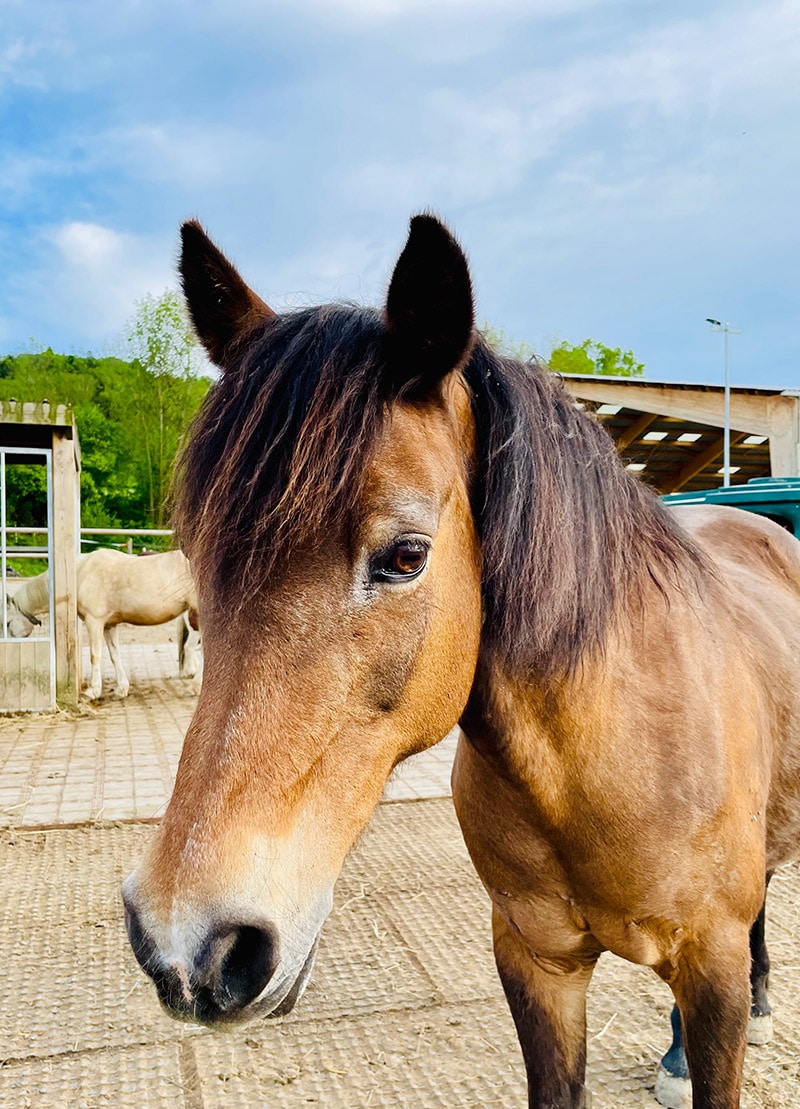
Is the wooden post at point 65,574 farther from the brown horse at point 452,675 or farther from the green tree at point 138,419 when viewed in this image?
the green tree at point 138,419

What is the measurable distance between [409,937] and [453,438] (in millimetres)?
2645

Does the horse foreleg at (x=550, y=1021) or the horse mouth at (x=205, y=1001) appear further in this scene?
the horse foreleg at (x=550, y=1021)

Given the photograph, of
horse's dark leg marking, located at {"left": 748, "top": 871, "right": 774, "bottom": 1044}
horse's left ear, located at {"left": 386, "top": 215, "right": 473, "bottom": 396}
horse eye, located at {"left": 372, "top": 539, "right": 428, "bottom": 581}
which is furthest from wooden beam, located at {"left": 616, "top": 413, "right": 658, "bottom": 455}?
horse eye, located at {"left": 372, "top": 539, "right": 428, "bottom": 581}

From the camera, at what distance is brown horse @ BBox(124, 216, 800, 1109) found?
3.46 ft

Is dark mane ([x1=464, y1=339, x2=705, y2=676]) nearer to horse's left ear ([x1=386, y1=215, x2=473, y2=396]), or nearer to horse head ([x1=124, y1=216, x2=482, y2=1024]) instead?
horse head ([x1=124, y1=216, x2=482, y2=1024])

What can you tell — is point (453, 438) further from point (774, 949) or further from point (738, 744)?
point (774, 949)

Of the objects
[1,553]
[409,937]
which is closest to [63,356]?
[1,553]

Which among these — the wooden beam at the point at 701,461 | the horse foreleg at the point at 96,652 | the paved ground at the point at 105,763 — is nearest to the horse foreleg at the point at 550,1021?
the paved ground at the point at 105,763

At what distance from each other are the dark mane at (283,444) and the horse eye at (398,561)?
91 millimetres

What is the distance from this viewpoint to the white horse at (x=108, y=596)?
8.86 meters

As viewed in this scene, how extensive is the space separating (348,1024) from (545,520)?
2.15 m

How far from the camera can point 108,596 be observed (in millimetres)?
8961

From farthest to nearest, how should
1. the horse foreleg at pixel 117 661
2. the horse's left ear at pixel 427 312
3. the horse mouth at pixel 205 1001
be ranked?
the horse foreleg at pixel 117 661, the horse's left ear at pixel 427 312, the horse mouth at pixel 205 1001

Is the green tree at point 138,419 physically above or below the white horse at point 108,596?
above
